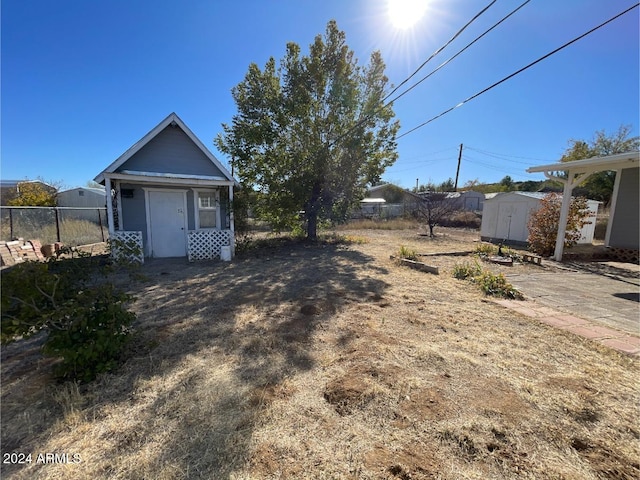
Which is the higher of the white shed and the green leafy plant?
the white shed

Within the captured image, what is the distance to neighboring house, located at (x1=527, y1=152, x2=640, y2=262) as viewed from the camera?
859 centimetres

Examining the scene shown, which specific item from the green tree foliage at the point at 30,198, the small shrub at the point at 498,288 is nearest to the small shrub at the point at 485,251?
the small shrub at the point at 498,288

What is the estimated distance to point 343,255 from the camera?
9.67 meters

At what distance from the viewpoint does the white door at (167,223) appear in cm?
872

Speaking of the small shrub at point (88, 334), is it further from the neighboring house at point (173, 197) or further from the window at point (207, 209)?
the window at point (207, 209)

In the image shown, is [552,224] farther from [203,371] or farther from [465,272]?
[203,371]

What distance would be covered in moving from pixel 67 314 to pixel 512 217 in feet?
50.1

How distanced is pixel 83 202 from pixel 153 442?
101 feet

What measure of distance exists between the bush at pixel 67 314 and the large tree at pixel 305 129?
902cm

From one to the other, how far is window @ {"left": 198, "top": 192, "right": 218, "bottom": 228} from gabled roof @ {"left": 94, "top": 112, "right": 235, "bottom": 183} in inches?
43.0

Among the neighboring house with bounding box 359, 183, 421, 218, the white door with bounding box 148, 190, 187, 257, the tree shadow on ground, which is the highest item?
the neighboring house with bounding box 359, 183, 421, 218

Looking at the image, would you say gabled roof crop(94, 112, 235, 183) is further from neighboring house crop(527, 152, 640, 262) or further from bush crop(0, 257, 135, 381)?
neighboring house crop(527, 152, 640, 262)

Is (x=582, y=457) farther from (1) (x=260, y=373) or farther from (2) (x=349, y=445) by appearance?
(1) (x=260, y=373)

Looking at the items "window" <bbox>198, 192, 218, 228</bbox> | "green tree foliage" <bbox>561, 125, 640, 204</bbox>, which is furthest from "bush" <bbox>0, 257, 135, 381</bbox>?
"green tree foliage" <bbox>561, 125, 640, 204</bbox>
